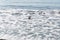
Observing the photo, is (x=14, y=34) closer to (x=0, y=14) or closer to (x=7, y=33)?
(x=7, y=33)

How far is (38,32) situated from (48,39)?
0.11m

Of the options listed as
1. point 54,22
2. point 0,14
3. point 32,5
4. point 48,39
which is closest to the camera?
point 48,39

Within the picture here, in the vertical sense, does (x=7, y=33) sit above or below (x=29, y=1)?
below

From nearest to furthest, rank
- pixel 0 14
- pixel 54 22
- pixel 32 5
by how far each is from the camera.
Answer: pixel 54 22 → pixel 0 14 → pixel 32 5

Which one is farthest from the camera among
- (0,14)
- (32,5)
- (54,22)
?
(32,5)

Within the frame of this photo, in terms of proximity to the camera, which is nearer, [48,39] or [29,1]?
[48,39]

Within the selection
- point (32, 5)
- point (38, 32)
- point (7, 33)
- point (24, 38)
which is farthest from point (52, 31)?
point (32, 5)

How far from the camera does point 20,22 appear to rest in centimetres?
112

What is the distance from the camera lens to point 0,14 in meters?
1.25

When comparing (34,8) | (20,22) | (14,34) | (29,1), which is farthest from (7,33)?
(29,1)

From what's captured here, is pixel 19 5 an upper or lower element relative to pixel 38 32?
upper

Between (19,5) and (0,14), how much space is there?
23 cm

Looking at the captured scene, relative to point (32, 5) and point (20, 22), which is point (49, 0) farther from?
point (20, 22)

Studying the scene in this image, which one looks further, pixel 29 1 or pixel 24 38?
pixel 29 1
